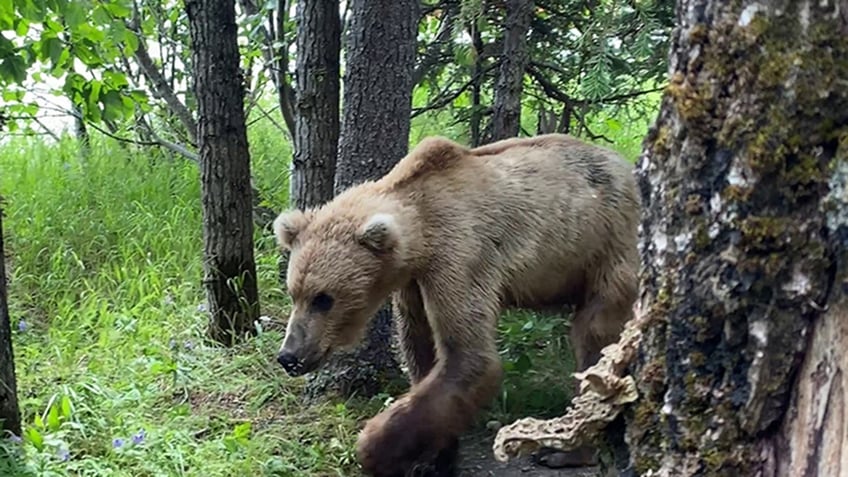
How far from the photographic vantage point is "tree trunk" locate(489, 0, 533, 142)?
5523 mm

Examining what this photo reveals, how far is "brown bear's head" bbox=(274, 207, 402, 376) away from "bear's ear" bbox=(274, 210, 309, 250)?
0.25 ft

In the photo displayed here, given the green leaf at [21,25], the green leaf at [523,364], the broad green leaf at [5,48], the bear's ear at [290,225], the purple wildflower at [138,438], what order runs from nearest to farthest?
the bear's ear at [290,225], the purple wildflower at [138,438], the broad green leaf at [5,48], the green leaf at [21,25], the green leaf at [523,364]

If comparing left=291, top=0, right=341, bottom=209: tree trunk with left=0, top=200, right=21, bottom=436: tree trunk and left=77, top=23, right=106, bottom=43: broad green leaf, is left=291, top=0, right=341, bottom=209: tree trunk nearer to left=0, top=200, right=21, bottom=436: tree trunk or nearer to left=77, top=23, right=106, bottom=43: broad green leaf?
left=77, top=23, right=106, bottom=43: broad green leaf

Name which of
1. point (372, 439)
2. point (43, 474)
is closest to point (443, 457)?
point (372, 439)

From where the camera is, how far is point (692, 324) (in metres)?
2.10

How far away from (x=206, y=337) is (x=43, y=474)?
78.4 inches

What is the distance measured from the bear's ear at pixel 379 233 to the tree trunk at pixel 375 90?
0.99 meters

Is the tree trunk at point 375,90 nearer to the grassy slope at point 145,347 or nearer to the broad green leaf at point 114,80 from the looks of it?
the grassy slope at point 145,347

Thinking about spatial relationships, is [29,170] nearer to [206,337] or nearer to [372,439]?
[206,337]

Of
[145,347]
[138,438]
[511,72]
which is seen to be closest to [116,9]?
[145,347]

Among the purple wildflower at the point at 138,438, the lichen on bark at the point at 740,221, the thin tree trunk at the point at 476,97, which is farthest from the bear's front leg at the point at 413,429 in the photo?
the thin tree trunk at the point at 476,97

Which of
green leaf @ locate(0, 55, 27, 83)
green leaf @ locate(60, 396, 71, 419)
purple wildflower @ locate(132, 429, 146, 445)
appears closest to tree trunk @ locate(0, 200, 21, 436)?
green leaf @ locate(60, 396, 71, 419)

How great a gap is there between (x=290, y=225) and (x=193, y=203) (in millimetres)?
3516

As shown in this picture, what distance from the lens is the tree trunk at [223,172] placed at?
551 centimetres
